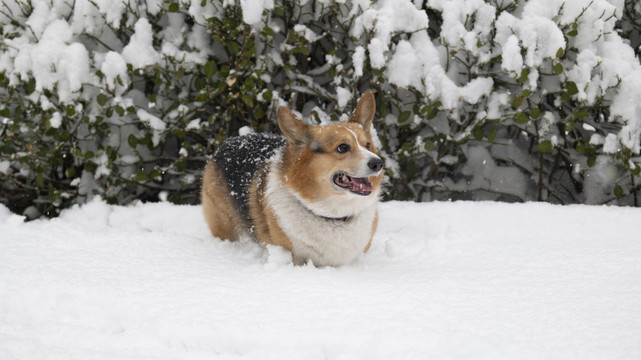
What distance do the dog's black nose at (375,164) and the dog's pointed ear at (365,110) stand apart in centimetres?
50

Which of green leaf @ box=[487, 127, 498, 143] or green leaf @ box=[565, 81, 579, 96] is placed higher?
green leaf @ box=[565, 81, 579, 96]

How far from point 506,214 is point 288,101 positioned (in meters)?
1.87

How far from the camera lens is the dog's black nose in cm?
288

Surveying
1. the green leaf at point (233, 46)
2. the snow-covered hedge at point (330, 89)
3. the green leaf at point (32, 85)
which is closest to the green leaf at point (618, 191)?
the snow-covered hedge at point (330, 89)

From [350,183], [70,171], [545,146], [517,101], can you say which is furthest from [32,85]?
[545,146]

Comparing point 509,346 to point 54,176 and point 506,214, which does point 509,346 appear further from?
point 54,176

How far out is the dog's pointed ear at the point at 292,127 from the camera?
308 centimetres

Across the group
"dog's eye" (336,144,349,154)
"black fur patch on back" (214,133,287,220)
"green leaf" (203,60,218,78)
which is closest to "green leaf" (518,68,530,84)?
"dog's eye" (336,144,349,154)

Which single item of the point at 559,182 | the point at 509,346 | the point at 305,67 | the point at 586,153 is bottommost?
the point at 509,346

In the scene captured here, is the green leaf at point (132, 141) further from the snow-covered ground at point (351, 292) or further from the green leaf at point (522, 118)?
the green leaf at point (522, 118)

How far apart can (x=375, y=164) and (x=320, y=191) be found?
0.35 m

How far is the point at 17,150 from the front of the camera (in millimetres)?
4633

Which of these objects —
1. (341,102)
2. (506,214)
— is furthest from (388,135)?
A: (506,214)

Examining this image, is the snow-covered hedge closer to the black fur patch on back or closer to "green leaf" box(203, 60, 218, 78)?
"green leaf" box(203, 60, 218, 78)
